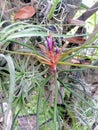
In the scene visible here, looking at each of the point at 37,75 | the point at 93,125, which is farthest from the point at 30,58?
the point at 93,125

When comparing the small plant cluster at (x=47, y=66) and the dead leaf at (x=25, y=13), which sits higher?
the dead leaf at (x=25, y=13)

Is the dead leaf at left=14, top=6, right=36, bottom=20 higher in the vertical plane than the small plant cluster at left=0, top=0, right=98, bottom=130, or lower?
higher

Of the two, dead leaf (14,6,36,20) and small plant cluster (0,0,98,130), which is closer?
small plant cluster (0,0,98,130)

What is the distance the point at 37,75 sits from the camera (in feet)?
1.90

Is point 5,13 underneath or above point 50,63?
above

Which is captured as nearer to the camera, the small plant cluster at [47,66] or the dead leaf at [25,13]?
the small plant cluster at [47,66]

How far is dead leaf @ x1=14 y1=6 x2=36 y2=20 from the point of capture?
621mm

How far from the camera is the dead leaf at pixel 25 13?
621mm

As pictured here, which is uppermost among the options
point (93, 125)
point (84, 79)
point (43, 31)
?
point (43, 31)

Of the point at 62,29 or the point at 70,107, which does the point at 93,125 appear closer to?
the point at 70,107

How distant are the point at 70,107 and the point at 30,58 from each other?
6.7 inches

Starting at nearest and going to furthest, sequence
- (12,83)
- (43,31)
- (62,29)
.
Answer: (12,83) → (43,31) → (62,29)

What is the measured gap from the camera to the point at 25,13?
0.63m

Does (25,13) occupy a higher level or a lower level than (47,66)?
higher
